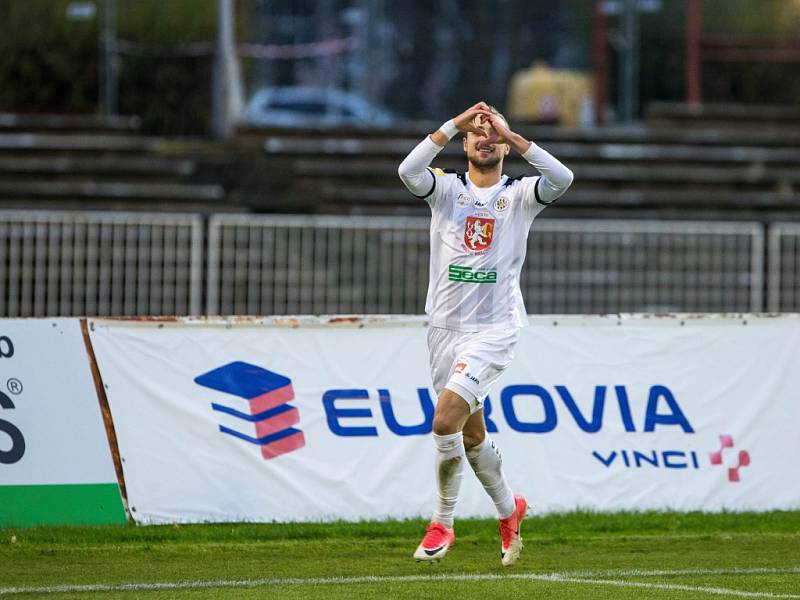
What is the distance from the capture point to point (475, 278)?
375 inches

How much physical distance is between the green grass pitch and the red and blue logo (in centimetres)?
60

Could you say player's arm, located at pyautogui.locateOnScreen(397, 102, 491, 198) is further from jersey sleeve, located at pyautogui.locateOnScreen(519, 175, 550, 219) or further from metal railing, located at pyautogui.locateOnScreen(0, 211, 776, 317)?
metal railing, located at pyautogui.locateOnScreen(0, 211, 776, 317)

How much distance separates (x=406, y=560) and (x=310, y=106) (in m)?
16.7

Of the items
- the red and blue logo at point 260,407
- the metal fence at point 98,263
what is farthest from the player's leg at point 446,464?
the metal fence at point 98,263

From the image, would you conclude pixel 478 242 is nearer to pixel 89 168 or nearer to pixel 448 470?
pixel 448 470

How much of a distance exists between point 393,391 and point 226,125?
37.4 feet

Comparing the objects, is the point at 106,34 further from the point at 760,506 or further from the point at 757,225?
the point at 760,506

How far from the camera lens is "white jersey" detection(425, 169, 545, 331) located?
375 inches

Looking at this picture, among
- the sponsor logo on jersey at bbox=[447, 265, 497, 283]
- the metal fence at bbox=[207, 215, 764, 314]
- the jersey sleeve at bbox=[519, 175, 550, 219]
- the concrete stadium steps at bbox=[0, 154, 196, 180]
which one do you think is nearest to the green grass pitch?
the sponsor logo on jersey at bbox=[447, 265, 497, 283]

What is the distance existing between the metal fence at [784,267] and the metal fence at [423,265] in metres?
0.13

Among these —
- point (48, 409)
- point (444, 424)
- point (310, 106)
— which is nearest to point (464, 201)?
point (444, 424)

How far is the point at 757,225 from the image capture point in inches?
637

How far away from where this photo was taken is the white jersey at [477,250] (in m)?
9.52

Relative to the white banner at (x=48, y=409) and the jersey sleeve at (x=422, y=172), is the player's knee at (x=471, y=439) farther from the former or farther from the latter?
the white banner at (x=48, y=409)
